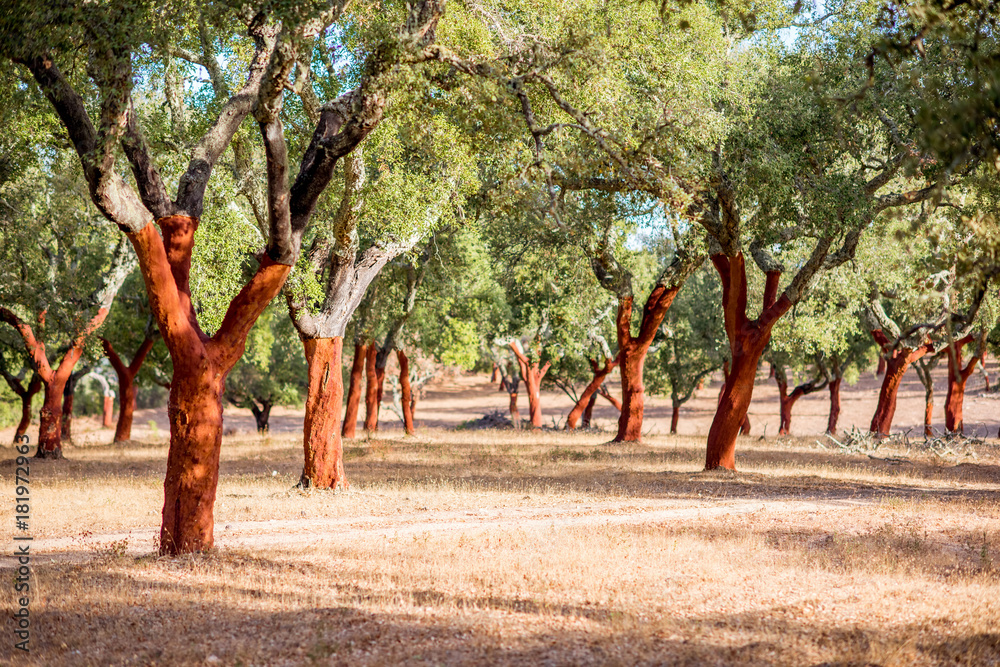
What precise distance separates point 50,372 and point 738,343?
1811 centimetres

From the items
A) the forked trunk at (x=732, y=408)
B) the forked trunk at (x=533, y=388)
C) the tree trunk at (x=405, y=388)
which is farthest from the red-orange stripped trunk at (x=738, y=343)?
the forked trunk at (x=533, y=388)

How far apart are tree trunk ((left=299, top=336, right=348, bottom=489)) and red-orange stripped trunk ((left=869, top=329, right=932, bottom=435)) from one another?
18561mm

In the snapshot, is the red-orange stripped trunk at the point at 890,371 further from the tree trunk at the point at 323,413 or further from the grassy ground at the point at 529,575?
the tree trunk at the point at 323,413

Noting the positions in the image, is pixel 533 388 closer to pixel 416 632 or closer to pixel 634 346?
pixel 634 346

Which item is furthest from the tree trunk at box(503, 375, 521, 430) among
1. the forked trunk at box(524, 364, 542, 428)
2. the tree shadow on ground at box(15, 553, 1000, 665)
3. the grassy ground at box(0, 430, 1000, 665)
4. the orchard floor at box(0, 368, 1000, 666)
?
the tree shadow on ground at box(15, 553, 1000, 665)

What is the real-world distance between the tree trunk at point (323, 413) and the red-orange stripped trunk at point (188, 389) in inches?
198

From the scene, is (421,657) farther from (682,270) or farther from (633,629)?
(682,270)

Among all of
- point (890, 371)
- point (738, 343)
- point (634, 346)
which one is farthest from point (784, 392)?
point (738, 343)

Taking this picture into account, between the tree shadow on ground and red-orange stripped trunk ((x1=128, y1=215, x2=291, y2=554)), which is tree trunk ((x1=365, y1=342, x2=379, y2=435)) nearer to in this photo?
red-orange stripped trunk ((x1=128, y1=215, x2=291, y2=554))

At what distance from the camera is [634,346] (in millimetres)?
23797

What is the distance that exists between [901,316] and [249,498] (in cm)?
2567

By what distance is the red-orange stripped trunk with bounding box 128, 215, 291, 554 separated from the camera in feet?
29.3

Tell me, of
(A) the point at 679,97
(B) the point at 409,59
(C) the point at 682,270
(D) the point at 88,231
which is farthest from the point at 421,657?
(D) the point at 88,231

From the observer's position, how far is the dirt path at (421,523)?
10.2m
